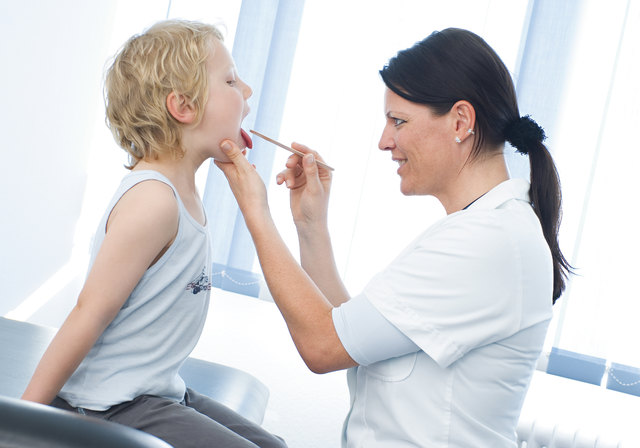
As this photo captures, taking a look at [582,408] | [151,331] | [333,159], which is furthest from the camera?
[333,159]

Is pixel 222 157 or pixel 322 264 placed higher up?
pixel 222 157

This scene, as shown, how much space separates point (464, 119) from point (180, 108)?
51cm

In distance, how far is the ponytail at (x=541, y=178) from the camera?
1.13 meters

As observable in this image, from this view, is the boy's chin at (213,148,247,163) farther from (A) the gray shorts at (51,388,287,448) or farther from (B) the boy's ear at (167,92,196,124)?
(A) the gray shorts at (51,388,287,448)

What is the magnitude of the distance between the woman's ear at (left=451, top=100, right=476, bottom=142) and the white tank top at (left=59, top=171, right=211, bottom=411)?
1.56ft

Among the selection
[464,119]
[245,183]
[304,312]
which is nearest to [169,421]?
[304,312]

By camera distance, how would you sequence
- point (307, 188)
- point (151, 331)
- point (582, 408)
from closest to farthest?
point (151, 331), point (307, 188), point (582, 408)

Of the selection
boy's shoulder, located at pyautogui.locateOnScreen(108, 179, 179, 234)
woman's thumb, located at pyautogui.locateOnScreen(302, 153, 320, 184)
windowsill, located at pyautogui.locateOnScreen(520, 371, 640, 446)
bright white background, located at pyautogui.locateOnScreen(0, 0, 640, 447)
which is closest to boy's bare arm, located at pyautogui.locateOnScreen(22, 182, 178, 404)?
boy's shoulder, located at pyautogui.locateOnScreen(108, 179, 179, 234)

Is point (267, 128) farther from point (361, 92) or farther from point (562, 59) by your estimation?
point (562, 59)

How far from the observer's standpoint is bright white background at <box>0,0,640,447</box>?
227 cm

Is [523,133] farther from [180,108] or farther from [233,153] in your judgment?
[180,108]

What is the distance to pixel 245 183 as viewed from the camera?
1.16 meters

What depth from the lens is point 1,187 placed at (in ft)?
7.39

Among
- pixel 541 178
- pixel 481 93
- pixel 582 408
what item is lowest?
pixel 582 408
